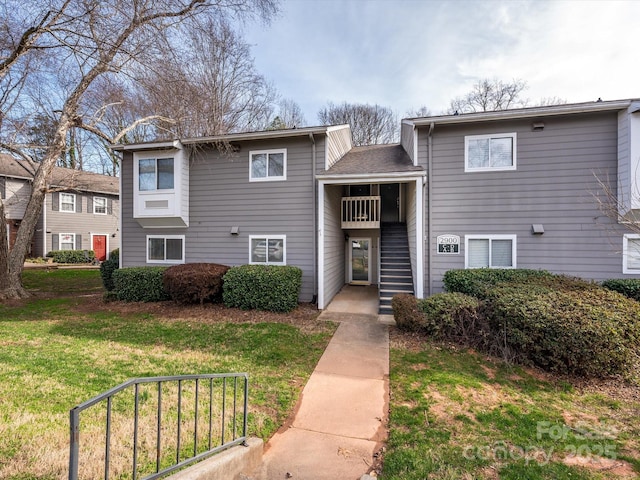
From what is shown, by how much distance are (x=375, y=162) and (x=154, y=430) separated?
30.4 feet

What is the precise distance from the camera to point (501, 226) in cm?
830

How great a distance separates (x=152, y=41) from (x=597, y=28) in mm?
11356

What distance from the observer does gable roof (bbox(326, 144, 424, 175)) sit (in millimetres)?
8648

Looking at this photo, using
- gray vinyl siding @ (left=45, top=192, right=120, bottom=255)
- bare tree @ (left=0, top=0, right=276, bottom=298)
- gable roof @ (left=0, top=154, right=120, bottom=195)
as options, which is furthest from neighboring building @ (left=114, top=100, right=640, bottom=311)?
gray vinyl siding @ (left=45, top=192, right=120, bottom=255)

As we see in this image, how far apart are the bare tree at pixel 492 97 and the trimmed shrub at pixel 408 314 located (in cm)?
1811

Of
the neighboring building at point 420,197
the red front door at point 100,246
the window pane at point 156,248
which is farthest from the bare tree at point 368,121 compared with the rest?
the red front door at point 100,246

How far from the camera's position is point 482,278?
766 cm

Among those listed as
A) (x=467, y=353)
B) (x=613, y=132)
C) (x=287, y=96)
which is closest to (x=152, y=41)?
(x=467, y=353)

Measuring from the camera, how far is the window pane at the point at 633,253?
7480 mm

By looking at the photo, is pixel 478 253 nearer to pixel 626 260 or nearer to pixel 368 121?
pixel 626 260

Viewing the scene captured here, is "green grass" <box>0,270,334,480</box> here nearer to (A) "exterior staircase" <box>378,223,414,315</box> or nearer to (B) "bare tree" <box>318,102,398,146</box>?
(A) "exterior staircase" <box>378,223,414,315</box>

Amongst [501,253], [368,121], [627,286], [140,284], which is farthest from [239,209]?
[368,121]

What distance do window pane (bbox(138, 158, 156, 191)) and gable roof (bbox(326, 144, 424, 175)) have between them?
20.0 ft

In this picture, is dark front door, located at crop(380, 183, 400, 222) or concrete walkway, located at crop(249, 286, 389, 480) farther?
dark front door, located at crop(380, 183, 400, 222)
